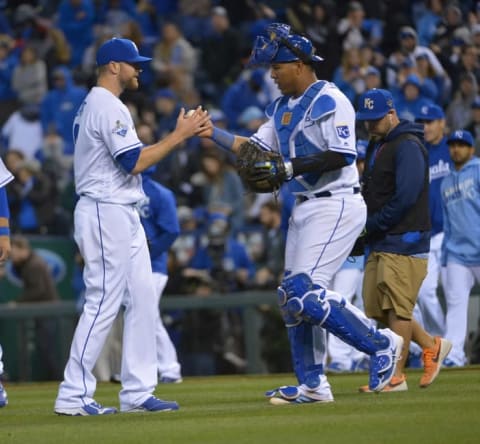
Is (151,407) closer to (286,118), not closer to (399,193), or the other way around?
(286,118)

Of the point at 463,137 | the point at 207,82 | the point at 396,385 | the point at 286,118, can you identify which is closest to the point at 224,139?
the point at 286,118

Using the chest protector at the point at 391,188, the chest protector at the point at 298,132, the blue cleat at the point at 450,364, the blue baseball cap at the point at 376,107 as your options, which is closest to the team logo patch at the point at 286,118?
the chest protector at the point at 298,132

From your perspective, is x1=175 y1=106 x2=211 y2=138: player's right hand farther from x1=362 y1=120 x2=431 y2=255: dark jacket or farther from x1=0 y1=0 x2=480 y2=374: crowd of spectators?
x1=0 y1=0 x2=480 y2=374: crowd of spectators

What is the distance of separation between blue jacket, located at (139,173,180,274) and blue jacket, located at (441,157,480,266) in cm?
271

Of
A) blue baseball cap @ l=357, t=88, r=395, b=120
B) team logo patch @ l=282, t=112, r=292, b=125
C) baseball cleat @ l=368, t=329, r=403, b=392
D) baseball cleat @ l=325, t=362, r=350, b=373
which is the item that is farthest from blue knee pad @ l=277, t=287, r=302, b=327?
baseball cleat @ l=325, t=362, r=350, b=373

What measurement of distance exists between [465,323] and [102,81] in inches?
230

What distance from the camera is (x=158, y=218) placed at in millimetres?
12898

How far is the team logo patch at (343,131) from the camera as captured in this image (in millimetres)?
8281

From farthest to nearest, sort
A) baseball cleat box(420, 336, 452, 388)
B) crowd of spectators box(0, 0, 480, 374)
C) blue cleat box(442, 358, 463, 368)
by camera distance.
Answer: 1. crowd of spectators box(0, 0, 480, 374)
2. blue cleat box(442, 358, 463, 368)
3. baseball cleat box(420, 336, 452, 388)

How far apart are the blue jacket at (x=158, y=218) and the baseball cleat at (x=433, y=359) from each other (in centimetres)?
362

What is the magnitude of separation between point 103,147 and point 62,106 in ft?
43.5

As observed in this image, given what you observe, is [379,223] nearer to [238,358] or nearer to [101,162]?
[101,162]

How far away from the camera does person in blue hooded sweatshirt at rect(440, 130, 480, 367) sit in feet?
42.7

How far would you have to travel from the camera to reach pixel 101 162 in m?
8.34
